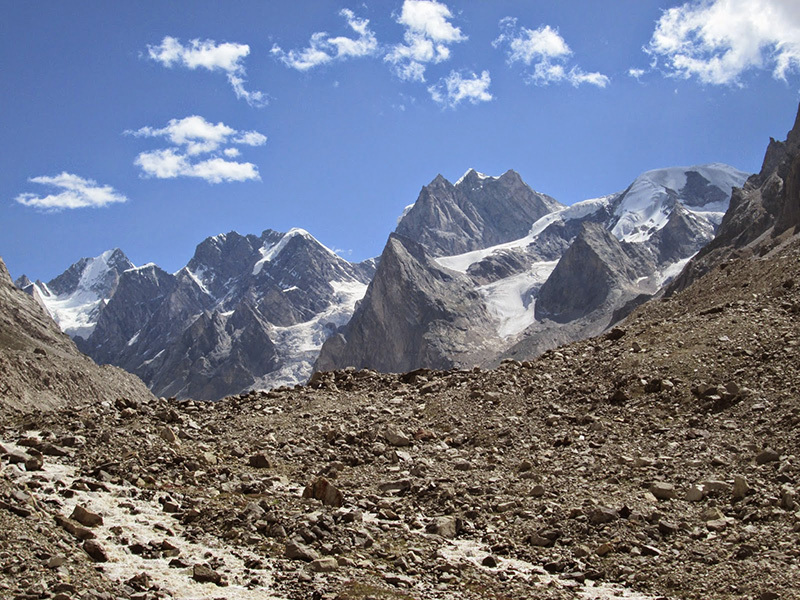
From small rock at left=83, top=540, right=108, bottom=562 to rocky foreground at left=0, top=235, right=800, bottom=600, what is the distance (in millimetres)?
37

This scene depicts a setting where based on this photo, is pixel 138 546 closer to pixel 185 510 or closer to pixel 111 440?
pixel 185 510

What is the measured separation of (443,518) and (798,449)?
29.7ft

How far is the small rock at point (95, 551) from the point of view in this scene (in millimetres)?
13710

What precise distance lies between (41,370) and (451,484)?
10017 cm

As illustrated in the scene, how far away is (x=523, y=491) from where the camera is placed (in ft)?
65.1

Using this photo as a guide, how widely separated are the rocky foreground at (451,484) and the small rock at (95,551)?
0.04m

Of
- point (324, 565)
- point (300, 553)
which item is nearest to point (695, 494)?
point (324, 565)

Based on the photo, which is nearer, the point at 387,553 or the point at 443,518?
the point at 387,553

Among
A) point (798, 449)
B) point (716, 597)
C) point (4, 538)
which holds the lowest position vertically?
point (4, 538)

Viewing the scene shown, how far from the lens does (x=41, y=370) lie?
108 m

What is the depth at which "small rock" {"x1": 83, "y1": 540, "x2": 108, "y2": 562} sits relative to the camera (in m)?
13.7

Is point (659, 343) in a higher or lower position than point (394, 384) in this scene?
higher

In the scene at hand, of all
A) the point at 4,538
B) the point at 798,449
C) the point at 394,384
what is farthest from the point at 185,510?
the point at 394,384

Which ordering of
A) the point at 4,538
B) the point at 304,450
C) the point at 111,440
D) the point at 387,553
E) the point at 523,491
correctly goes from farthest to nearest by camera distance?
the point at 304,450 → the point at 111,440 → the point at 523,491 → the point at 387,553 → the point at 4,538
